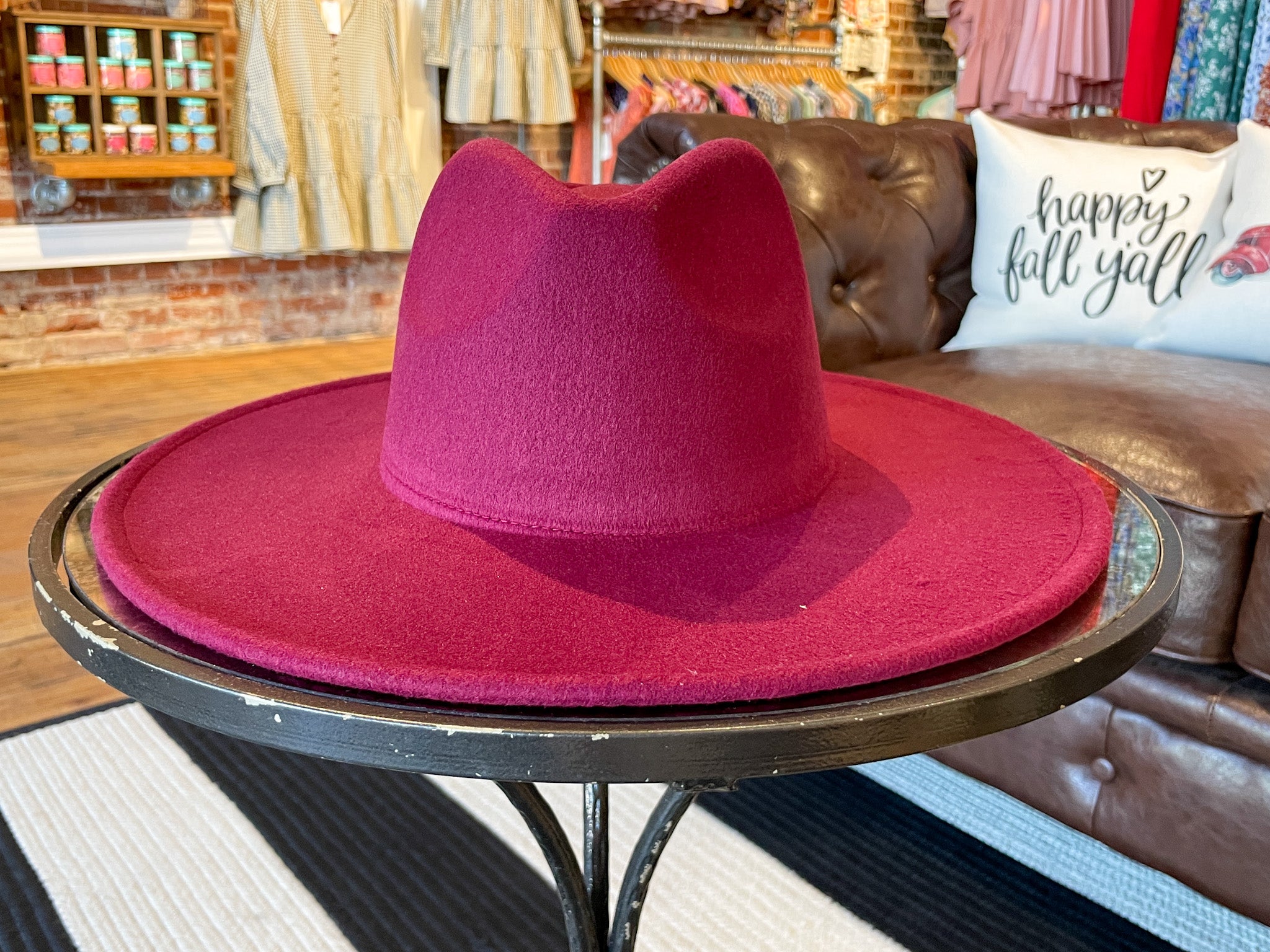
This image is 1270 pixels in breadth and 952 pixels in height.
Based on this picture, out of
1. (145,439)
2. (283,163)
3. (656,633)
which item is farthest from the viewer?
(283,163)

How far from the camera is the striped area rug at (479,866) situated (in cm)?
114

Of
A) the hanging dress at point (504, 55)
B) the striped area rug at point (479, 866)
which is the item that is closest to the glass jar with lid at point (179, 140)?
the hanging dress at point (504, 55)

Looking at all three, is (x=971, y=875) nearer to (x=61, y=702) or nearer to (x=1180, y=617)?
(x=1180, y=617)

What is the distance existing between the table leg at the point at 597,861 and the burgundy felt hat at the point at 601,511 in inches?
8.4

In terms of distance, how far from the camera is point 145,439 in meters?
2.75

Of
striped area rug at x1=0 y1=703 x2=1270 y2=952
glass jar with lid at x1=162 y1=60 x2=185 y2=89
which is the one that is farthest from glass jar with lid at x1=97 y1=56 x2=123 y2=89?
striped area rug at x1=0 y1=703 x2=1270 y2=952

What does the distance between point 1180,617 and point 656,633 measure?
0.92 m

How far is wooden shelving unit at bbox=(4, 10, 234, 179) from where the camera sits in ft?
9.82

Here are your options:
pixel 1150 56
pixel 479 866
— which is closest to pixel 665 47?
pixel 1150 56

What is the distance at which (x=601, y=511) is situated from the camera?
57cm

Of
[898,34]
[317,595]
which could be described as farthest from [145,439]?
[898,34]

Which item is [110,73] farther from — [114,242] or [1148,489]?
[1148,489]

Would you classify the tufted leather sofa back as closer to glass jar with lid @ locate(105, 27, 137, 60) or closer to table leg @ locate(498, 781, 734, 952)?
table leg @ locate(498, 781, 734, 952)

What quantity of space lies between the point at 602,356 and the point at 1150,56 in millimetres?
2947
